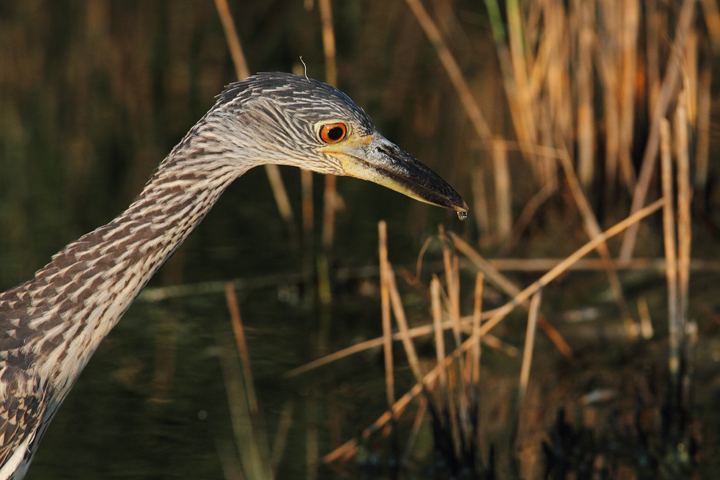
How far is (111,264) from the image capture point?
302cm

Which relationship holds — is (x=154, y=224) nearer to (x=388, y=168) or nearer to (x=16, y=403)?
(x=16, y=403)

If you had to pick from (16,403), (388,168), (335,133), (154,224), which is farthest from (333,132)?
(16,403)

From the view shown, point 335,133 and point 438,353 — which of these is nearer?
point 335,133

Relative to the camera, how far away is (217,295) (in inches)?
231

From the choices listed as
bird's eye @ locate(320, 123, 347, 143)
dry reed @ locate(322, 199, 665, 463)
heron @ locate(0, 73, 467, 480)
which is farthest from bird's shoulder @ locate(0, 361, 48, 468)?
dry reed @ locate(322, 199, 665, 463)

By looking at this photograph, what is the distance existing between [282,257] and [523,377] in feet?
8.65

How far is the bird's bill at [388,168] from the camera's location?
3178 millimetres

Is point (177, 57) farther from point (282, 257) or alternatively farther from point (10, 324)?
point (10, 324)

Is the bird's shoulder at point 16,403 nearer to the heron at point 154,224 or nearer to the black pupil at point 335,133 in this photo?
the heron at point 154,224

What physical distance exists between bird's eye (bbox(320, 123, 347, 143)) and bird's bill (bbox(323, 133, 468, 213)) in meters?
0.03

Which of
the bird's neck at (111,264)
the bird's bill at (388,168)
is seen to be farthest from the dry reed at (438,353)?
the bird's neck at (111,264)

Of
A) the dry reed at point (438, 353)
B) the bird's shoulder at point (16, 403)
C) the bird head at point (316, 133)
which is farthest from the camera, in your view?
the dry reed at point (438, 353)

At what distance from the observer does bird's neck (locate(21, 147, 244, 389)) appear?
9.82ft

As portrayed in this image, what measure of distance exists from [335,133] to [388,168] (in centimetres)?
22
